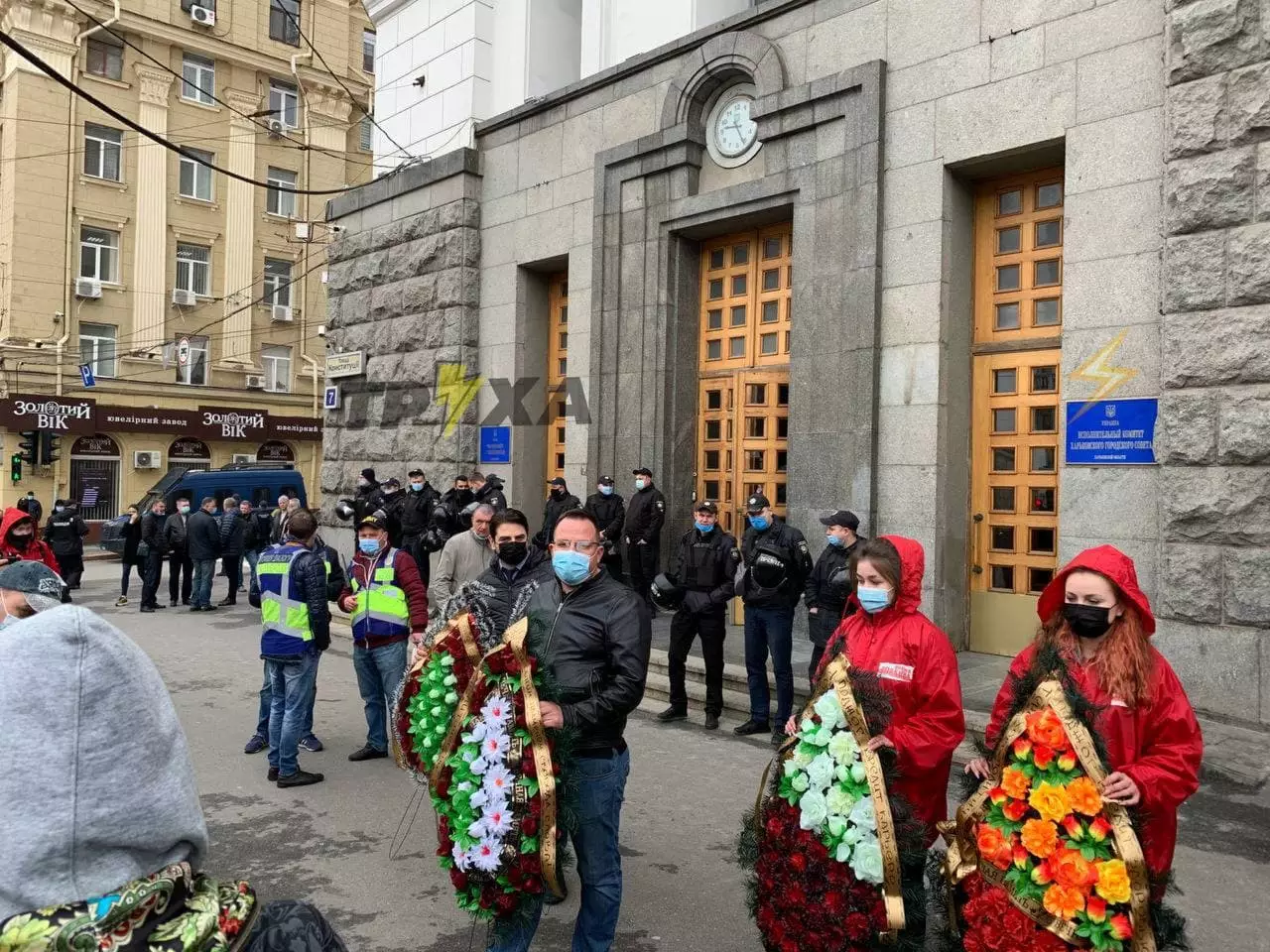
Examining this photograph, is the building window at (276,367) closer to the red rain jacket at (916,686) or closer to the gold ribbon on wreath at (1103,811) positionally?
the red rain jacket at (916,686)

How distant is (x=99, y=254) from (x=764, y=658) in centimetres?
2982

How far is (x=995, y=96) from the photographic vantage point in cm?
898

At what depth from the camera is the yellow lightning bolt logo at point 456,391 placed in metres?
14.2

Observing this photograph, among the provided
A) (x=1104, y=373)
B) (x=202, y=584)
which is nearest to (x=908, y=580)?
(x=1104, y=373)

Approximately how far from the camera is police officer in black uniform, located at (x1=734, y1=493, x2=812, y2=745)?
7.77 m

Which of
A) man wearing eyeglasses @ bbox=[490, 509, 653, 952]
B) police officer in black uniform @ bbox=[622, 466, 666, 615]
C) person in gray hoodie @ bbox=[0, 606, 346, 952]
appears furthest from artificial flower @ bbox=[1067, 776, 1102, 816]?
police officer in black uniform @ bbox=[622, 466, 666, 615]

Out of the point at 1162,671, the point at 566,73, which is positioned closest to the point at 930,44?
the point at 566,73

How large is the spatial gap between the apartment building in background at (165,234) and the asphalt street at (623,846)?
905 inches

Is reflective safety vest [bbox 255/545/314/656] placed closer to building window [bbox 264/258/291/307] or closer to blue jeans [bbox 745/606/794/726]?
blue jeans [bbox 745/606/794/726]

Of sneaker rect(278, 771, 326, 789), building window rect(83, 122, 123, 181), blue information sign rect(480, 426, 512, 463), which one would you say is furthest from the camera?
building window rect(83, 122, 123, 181)

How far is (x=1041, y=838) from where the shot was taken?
9.82 ft

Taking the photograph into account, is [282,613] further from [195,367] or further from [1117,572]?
[195,367]

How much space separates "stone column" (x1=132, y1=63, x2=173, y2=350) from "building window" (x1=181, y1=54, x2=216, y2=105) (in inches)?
30.3

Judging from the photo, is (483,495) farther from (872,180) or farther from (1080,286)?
(1080,286)
